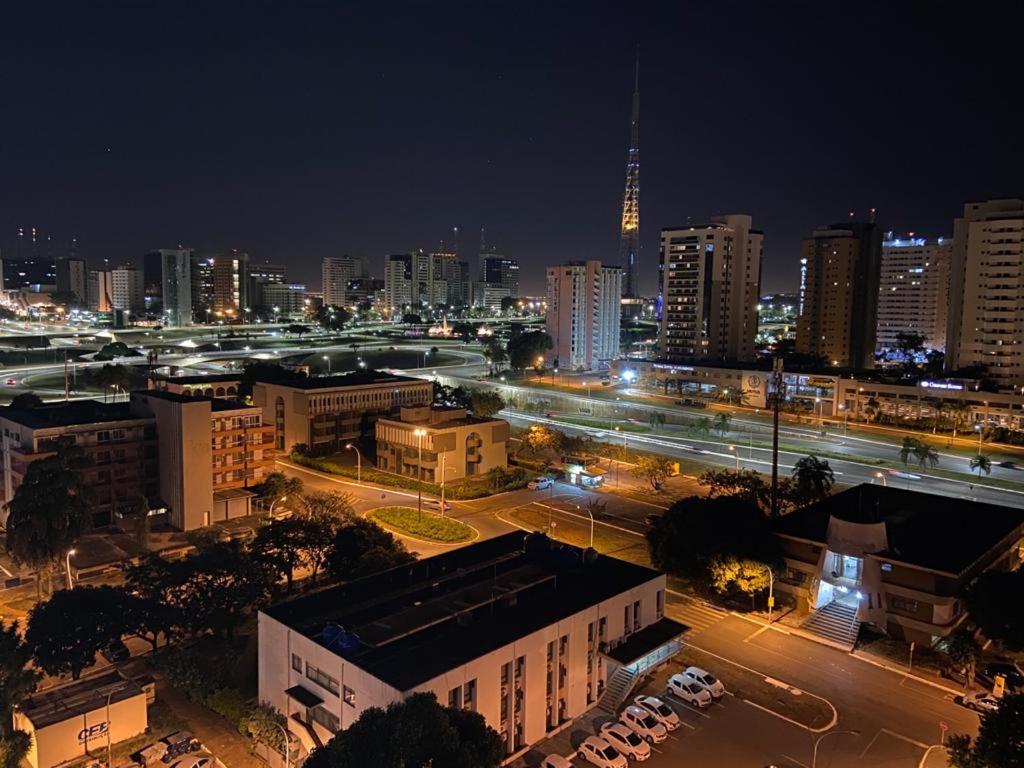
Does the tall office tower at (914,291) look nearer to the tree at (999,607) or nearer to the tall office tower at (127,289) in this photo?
the tree at (999,607)

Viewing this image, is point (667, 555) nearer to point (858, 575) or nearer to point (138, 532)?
point (858, 575)

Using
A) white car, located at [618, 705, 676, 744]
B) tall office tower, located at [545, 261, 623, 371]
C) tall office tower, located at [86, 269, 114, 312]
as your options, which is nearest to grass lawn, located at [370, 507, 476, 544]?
white car, located at [618, 705, 676, 744]

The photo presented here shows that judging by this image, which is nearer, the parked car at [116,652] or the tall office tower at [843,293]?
the parked car at [116,652]

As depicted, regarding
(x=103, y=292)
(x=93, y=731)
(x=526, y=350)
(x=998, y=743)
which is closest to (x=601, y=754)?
(x=998, y=743)

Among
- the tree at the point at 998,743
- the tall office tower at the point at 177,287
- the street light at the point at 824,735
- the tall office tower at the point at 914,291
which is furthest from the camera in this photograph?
the tall office tower at the point at 177,287

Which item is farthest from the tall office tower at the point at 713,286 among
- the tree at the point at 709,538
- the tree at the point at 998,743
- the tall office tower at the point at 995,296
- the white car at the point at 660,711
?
the tree at the point at 998,743

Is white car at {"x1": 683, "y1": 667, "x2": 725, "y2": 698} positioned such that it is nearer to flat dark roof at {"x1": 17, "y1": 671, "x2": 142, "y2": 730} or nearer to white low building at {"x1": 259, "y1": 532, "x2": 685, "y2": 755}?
white low building at {"x1": 259, "y1": 532, "x2": 685, "y2": 755}

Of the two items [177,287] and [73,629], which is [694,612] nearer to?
[73,629]

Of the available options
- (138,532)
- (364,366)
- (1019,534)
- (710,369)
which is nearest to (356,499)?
(138,532)

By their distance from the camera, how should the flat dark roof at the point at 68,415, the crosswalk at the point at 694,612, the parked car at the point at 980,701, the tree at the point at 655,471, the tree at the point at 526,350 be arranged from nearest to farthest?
the parked car at the point at 980,701 → the crosswalk at the point at 694,612 → the flat dark roof at the point at 68,415 → the tree at the point at 655,471 → the tree at the point at 526,350
